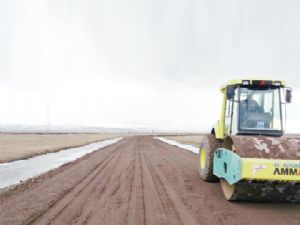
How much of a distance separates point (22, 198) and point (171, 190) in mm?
4399

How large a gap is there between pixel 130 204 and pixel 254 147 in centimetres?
351

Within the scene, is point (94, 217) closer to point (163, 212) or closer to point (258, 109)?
point (163, 212)

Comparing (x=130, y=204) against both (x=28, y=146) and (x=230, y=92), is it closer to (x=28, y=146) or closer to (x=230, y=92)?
(x=230, y=92)

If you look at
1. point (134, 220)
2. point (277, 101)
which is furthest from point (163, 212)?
point (277, 101)

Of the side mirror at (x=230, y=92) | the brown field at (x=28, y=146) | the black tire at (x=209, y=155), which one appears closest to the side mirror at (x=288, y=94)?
the side mirror at (x=230, y=92)

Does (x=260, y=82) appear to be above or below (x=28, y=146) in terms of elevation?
above

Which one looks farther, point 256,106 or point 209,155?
point 209,155

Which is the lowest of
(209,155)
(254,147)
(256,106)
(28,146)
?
(28,146)

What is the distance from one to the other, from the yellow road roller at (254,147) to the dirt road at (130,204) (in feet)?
1.60

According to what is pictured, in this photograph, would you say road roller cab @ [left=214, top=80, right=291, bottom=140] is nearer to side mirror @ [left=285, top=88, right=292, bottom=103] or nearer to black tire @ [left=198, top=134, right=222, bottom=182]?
side mirror @ [left=285, top=88, right=292, bottom=103]

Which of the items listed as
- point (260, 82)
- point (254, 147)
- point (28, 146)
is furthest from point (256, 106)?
point (28, 146)

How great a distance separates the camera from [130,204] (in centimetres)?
977

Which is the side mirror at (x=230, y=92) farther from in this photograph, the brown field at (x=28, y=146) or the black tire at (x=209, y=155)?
the brown field at (x=28, y=146)

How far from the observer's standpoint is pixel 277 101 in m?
11.5
